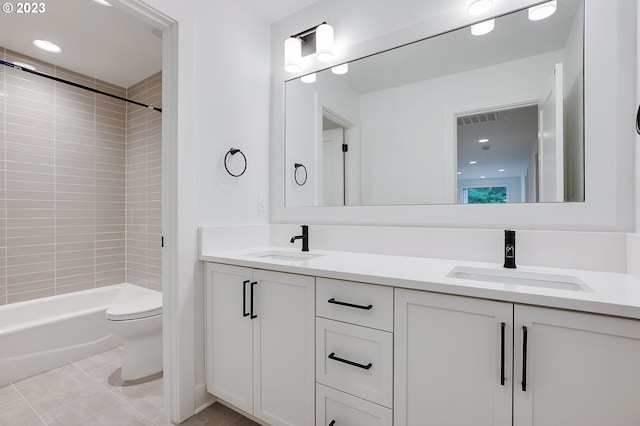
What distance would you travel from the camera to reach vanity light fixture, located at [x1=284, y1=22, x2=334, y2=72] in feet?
6.15

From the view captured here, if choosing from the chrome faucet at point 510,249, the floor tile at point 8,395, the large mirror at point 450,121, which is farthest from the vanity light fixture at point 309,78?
the floor tile at point 8,395

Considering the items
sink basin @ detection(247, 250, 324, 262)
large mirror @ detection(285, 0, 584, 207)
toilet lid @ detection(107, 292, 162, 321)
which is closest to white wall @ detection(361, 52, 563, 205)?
large mirror @ detection(285, 0, 584, 207)

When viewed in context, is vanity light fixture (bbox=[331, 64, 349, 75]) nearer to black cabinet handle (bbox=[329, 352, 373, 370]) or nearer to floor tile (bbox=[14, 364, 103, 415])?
black cabinet handle (bbox=[329, 352, 373, 370])

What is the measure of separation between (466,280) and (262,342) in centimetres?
95

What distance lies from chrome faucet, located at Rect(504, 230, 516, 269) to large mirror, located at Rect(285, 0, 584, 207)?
0.66 ft

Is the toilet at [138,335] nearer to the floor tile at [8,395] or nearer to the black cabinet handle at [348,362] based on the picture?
the floor tile at [8,395]

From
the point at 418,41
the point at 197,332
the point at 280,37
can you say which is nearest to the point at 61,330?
the point at 197,332

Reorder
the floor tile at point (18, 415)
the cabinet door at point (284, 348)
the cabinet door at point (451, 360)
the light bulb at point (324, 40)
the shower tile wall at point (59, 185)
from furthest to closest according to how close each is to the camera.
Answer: the shower tile wall at point (59, 185) < the light bulb at point (324, 40) < the floor tile at point (18, 415) < the cabinet door at point (284, 348) < the cabinet door at point (451, 360)

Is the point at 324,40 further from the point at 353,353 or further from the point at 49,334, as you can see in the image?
the point at 49,334

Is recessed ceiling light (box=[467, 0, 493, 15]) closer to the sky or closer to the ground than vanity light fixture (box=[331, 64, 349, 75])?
closer to the sky

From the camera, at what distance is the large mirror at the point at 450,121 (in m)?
1.32

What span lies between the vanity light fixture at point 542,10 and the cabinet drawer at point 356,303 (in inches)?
55.6

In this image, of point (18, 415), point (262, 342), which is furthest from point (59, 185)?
point (262, 342)

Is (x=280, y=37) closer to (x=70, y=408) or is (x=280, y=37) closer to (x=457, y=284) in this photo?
(x=457, y=284)
